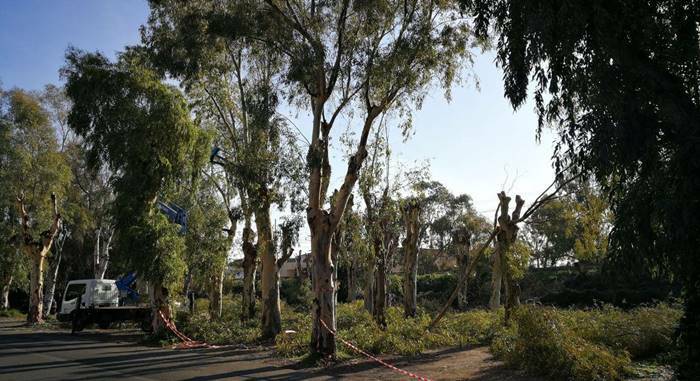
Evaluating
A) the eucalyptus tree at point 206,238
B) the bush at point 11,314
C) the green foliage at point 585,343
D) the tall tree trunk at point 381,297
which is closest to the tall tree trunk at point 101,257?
the bush at point 11,314

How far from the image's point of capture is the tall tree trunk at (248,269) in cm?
2530

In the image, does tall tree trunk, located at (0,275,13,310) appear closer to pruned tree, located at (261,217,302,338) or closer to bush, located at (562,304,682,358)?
pruned tree, located at (261,217,302,338)

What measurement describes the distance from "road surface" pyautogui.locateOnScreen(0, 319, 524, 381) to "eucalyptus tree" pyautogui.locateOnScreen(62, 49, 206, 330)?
3209mm

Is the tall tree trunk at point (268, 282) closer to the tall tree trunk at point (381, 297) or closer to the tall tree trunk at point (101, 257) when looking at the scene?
the tall tree trunk at point (381, 297)

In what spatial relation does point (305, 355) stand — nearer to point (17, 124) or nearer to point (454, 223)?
point (17, 124)

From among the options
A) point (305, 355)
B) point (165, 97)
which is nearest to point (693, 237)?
point (305, 355)

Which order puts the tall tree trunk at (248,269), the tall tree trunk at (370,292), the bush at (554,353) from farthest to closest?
the tall tree trunk at (370,292), the tall tree trunk at (248,269), the bush at (554,353)

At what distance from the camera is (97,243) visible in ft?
125

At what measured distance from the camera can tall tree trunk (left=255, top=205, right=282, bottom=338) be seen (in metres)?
21.2

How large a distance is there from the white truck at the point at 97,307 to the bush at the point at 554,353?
17222 mm

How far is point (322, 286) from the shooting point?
15648 mm

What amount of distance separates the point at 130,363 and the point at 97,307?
13.1 meters

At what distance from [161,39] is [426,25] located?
10.4 m

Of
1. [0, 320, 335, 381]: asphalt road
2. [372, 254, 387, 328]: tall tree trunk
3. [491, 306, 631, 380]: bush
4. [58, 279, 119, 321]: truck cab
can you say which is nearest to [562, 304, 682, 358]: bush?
[491, 306, 631, 380]: bush
